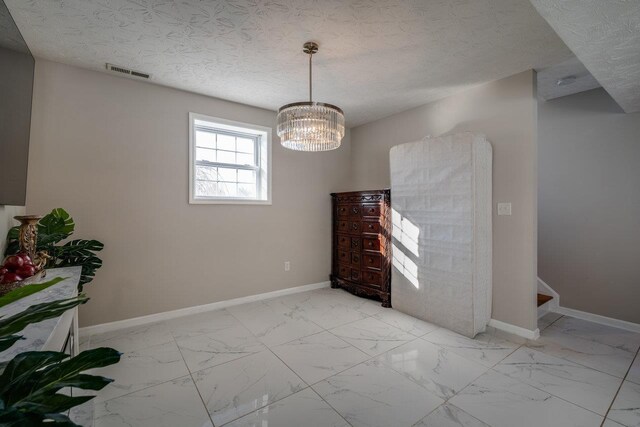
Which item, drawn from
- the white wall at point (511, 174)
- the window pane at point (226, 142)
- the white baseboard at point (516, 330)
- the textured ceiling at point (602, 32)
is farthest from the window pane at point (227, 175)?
the white baseboard at point (516, 330)

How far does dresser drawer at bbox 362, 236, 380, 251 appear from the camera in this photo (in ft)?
11.1

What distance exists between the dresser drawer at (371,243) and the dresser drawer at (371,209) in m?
0.30

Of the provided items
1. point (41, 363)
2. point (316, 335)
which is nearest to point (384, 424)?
point (316, 335)

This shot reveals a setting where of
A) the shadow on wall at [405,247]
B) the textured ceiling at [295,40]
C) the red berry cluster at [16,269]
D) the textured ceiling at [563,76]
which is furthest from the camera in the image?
the shadow on wall at [405,247]

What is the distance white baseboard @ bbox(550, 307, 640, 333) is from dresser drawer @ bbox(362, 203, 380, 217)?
2.28 meters

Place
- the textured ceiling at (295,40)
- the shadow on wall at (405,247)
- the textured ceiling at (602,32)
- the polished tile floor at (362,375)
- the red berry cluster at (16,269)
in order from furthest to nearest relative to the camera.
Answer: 1. the shadow on wall at (405,247)
2. the textured ceiling at (295,40)
3. the polished tile floor at (362,375)
4. the textured ceiling at (602,32)
5. the red berry cluster at (16,269)

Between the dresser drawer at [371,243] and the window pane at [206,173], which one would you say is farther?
the dresser drawer at [371,243]

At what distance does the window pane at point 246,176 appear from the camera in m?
3.50

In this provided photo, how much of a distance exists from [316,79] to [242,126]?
1.15 meters

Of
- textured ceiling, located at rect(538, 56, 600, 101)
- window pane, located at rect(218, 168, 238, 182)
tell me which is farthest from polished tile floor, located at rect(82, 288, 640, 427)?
textured ceiling, located at rect(538, 56, 600, 101)

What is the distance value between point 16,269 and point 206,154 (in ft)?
6.93

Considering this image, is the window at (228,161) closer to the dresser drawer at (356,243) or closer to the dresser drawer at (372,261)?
the dresser drawer at (356,243)

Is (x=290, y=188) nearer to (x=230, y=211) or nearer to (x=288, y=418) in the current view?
(x=230, y=211)

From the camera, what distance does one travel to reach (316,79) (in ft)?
8.93
